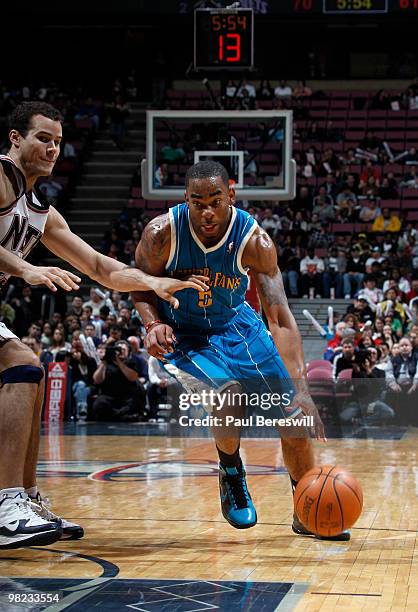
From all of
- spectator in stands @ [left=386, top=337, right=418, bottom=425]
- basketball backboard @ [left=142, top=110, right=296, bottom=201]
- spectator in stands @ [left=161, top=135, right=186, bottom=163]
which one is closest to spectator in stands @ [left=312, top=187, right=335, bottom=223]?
spectator in stands @ [left=161, top=135, right=186, bottom=163]

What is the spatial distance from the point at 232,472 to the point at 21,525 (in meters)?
1.33

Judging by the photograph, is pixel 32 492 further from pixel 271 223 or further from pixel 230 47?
pixel 271 223

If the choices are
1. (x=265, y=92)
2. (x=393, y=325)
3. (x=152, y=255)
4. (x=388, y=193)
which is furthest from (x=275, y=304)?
(x=265, y=92)

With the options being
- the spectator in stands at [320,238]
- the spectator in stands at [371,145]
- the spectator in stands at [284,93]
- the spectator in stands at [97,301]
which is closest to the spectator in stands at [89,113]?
the spectator in stands at [284,93]

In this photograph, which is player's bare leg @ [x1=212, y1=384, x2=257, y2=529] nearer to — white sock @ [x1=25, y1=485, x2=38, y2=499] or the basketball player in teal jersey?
the basketball player in teal jersey

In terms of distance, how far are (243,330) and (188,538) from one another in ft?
3.99

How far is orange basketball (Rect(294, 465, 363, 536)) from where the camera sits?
16.0ft

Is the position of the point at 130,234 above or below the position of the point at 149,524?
above

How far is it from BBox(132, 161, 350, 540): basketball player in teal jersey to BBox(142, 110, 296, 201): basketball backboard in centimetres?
717

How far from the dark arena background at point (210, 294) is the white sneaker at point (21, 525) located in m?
0.15

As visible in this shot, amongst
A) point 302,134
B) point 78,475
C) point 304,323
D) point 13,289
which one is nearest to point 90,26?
point 302,134

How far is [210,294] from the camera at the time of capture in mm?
5465

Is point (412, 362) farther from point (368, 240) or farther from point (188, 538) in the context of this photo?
point (188, 538)

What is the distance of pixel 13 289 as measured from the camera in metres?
17.5
